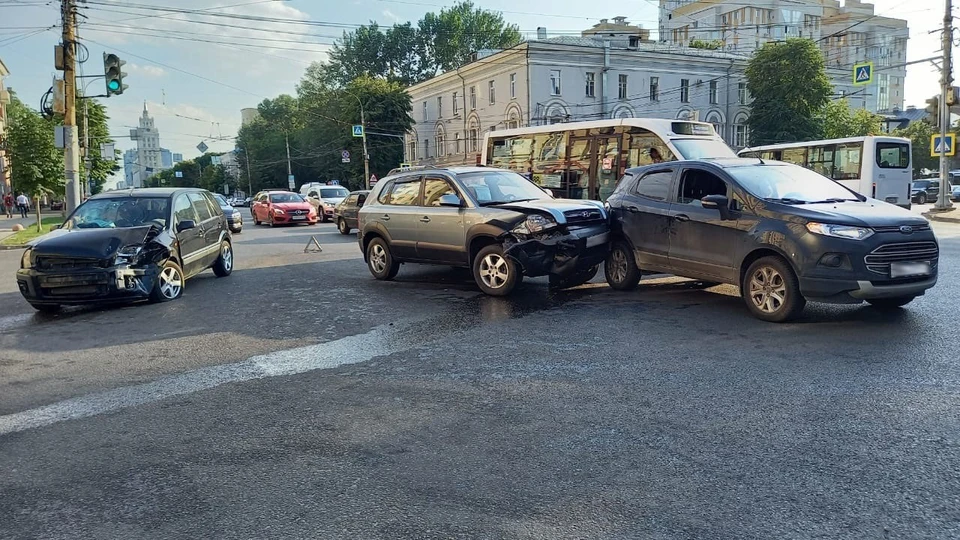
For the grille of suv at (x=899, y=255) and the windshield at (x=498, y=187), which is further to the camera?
the windshield at (x=498, y=187)

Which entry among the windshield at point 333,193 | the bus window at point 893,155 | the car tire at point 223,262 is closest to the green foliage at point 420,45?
the windshield at point 333,193

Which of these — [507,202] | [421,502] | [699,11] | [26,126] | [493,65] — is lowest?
[421,502]

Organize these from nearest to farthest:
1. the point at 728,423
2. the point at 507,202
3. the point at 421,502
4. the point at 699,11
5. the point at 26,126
→ the point at 421,502 < the point at 728,423 < the point at 507,202 < the point at 26,126 < the point at 699,11

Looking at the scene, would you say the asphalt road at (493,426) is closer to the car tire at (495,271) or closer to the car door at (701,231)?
the car door at (701,231)

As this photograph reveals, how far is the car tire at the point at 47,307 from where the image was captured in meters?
9.31

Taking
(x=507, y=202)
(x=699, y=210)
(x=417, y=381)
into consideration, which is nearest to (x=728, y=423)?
(x=417, y=381)

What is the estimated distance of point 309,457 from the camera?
13.5 feet

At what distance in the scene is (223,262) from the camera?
1279 cm

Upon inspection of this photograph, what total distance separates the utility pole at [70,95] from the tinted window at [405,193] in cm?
1240

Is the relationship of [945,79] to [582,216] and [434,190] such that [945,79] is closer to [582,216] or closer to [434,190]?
[582,216]

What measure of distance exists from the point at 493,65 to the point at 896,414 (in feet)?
168

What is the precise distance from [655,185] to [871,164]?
18334 mm

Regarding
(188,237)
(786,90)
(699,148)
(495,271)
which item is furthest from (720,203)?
(786,90)

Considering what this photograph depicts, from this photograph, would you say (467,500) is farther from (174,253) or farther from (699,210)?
(174,253)
